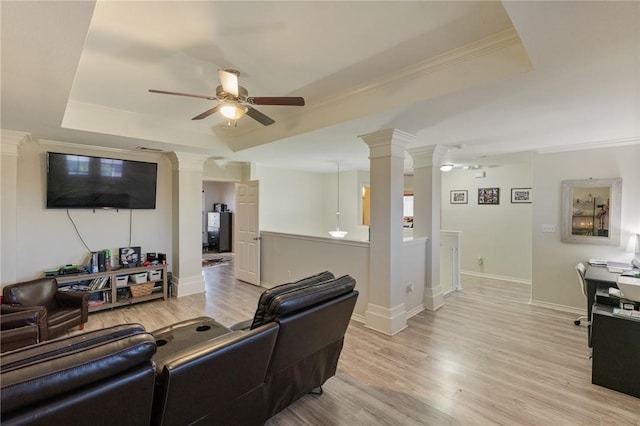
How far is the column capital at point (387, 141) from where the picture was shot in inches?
132

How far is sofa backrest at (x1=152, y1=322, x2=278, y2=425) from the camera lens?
4.20 feet

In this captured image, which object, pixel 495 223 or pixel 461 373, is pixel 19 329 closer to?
pixel 461 373

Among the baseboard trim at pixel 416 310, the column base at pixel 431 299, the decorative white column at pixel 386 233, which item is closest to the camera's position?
the decorative white column at pixel 386 233

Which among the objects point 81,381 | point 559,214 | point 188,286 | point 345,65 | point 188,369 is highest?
point 345,65

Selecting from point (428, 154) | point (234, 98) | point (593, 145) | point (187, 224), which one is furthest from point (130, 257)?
point (593, 145)

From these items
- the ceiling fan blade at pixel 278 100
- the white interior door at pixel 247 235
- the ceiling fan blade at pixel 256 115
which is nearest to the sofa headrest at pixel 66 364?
the ceiling fan blade at pixel 278 100

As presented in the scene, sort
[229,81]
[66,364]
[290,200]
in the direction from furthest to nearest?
[290,200]
[229,81]
[66,364]

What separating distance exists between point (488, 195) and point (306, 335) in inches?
234

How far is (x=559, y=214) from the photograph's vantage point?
14.0ft

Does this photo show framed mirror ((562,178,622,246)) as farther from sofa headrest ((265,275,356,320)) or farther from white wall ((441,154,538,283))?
sofa headrest ((265,275,356,320))

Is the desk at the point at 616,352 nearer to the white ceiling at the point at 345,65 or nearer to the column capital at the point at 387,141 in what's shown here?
the white ceiling at the point at 345,65

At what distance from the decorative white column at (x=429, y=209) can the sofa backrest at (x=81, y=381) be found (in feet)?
12.7

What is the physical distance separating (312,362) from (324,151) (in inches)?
129

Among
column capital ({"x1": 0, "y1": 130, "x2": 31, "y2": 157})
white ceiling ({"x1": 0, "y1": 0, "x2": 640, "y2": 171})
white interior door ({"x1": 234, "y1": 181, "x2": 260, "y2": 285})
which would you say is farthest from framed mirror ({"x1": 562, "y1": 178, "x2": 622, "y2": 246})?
column capital ({"x1": 0, "y1": 130, "x2": 31, "y2": 157})
